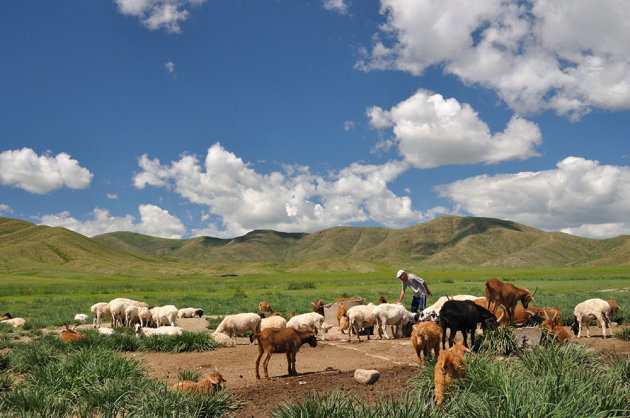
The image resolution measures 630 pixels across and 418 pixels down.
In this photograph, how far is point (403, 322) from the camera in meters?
15.3

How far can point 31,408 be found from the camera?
21.9 feet

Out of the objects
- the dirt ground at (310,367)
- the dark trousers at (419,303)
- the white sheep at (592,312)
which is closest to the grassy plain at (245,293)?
the white sheep at (592,312)

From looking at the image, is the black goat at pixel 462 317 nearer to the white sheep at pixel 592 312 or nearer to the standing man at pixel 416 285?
the standing man at pixel 416 285

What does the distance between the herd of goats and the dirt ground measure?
1.73ft

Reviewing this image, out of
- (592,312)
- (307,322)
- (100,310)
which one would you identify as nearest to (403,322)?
(307,322)

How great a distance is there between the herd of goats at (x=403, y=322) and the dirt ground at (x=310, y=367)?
0.53 metres

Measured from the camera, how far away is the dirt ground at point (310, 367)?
7734mm

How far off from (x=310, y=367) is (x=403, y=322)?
5.44m

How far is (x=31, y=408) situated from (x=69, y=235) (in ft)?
690

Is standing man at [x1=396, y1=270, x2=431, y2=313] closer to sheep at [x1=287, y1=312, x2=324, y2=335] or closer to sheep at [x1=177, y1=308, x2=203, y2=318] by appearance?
sheep at [x1=287, y1=312, x2=324, y2=335]

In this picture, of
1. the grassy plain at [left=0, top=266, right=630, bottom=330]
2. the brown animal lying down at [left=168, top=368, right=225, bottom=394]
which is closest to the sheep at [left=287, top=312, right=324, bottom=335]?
the brown animal lying down at [left=168, top=368, right=225, bottom=394]

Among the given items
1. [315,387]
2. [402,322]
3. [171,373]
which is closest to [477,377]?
[315,387]

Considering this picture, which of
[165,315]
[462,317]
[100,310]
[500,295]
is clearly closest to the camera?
[462,317]

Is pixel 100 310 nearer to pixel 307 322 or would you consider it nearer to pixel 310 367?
pixel 307 322
